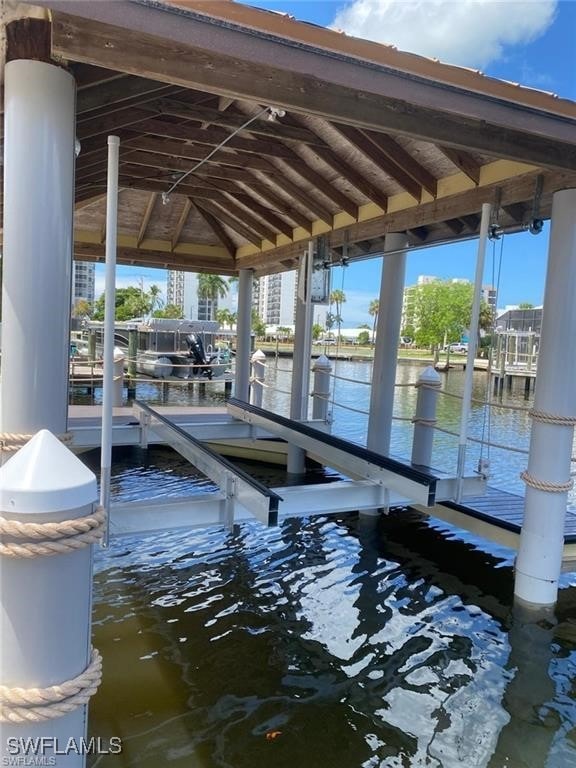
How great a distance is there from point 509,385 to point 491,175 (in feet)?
83.2

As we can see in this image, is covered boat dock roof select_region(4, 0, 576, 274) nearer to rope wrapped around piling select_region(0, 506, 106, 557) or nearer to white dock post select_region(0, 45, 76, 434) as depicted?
white dock post select_region(0, 45, 76, 434)

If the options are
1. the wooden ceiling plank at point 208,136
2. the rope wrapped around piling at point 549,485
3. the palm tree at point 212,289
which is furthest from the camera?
the palm tree at point 212,289

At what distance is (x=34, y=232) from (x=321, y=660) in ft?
9.18

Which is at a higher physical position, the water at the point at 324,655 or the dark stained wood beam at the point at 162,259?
the dark stained wood beam at the point at 162,259

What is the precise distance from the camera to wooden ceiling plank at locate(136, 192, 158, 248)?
725cm

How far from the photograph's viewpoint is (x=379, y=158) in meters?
4.89

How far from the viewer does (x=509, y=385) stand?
1099 inches

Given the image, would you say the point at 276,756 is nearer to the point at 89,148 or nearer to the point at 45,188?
the point at 45,188

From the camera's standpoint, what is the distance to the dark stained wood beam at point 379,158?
4738 mm

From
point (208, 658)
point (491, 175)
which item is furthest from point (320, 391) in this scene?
point (208, 658)

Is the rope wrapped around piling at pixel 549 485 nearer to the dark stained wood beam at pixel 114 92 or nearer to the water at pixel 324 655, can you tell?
the water at pixel 324 655

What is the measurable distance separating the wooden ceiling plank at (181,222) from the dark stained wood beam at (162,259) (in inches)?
6.9

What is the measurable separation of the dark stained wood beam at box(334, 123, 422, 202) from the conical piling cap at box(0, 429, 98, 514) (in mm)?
4072

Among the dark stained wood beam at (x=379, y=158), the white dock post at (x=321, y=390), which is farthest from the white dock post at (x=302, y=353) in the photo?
the dark stained wood beam at (x=379, y=158)
